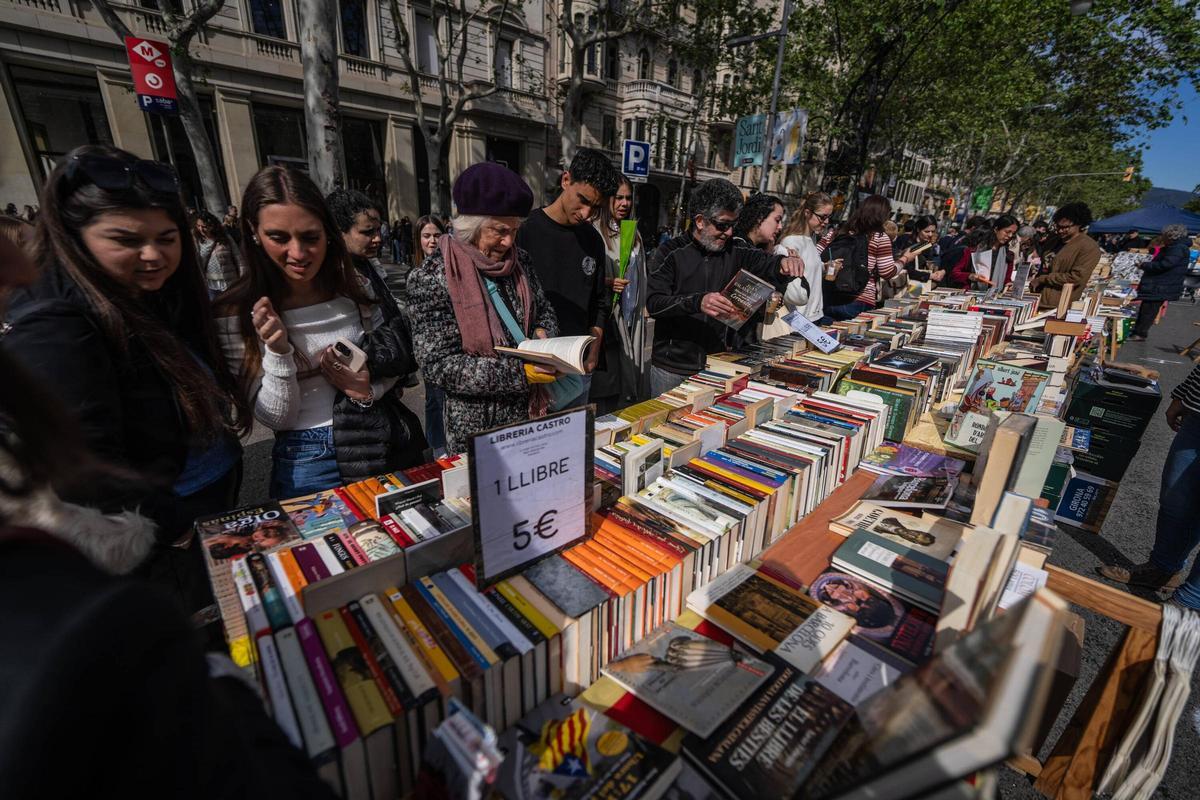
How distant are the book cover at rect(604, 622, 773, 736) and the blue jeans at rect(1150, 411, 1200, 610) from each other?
317 centimetres

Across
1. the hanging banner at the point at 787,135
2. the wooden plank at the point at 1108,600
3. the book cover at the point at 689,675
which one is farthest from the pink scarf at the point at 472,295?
the hanging banner at the point at 787,135

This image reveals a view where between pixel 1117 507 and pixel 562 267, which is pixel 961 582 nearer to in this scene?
pixel 562 267

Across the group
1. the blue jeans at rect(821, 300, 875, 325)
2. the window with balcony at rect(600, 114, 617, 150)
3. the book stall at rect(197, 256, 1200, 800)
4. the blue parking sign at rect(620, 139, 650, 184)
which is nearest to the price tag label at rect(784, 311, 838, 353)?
the book stall at rect(197, 256, 1200, 800)

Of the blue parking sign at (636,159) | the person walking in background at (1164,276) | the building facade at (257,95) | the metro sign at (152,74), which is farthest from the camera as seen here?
the building facade at (257,95)

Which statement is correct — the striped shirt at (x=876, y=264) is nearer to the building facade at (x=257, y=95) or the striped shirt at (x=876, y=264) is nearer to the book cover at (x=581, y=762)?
the book cover at (x=581, y=762)

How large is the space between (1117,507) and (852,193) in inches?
476

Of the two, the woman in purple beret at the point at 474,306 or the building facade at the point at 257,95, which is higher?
the building facade at the point at 257,95

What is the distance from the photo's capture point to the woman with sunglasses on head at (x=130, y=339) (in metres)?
1.21

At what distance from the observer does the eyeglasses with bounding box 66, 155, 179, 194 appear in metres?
1.31

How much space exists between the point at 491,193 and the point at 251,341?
3.44 feet

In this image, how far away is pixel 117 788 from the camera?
0.47 m

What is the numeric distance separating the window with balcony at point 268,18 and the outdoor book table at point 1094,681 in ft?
66.1

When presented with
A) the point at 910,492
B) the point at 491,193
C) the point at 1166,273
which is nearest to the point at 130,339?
the point at 491,193

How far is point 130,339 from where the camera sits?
1.35 metres
